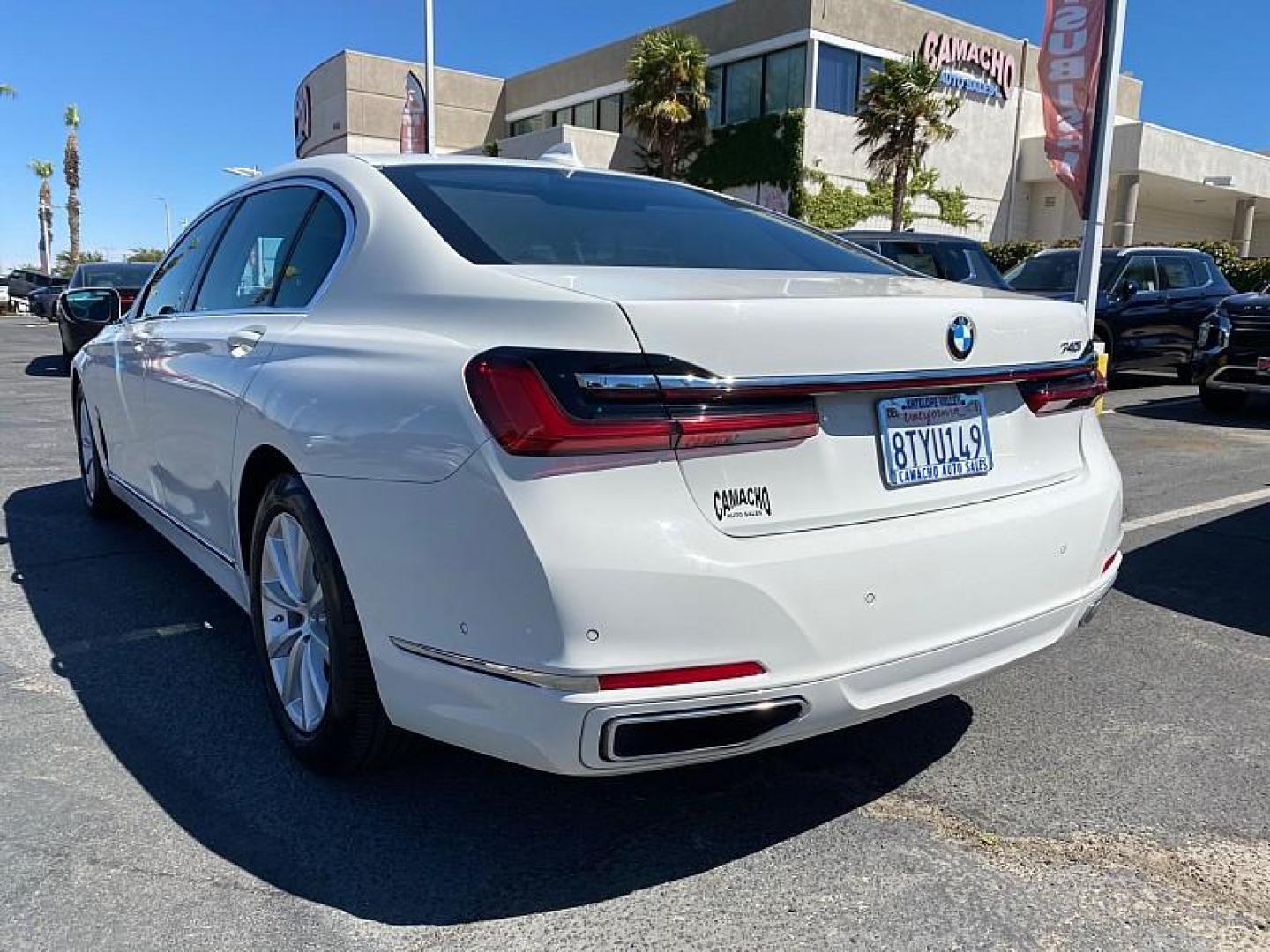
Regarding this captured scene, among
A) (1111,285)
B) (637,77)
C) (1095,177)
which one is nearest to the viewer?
(1095,177)

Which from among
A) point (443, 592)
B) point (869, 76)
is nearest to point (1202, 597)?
point (443, 592)

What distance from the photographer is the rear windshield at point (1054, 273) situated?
12.1 meters

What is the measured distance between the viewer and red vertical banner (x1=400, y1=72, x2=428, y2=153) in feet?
66.2

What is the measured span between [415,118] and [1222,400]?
1608 cm

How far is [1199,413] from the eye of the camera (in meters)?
10.5

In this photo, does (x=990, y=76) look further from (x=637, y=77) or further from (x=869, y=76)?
(x=637, y=77)

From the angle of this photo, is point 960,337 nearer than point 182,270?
Yes

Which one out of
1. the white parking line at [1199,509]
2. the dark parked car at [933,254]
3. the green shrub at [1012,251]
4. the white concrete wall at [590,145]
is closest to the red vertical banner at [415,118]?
the white concrete wall at [590,145]

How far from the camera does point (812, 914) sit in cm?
215

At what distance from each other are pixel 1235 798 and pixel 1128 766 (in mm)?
260

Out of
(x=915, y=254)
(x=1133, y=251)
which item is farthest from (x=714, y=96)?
(x=915, y=254)

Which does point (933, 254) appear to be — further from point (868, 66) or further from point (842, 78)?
point (868, 66)

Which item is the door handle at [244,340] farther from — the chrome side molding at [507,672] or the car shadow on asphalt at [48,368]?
the car shadow on asphalt at [48,368]

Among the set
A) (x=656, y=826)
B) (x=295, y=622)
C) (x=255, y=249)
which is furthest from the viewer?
(x=255, y=249)
